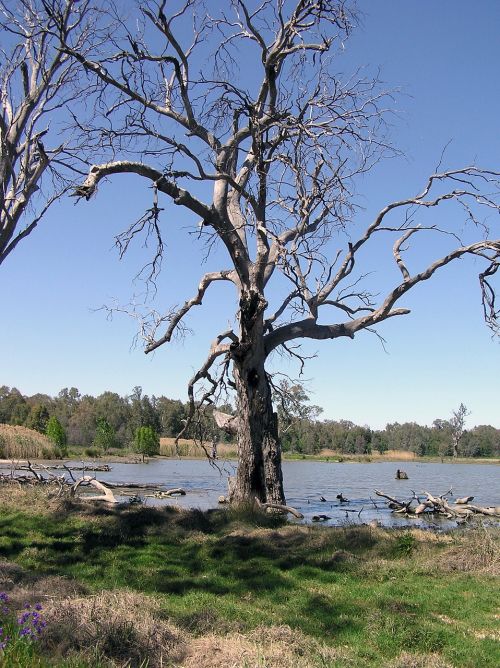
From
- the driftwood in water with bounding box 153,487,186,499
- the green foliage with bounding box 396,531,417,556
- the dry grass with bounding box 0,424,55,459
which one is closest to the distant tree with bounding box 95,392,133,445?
the dry grass with bounding box 0,424,55,459

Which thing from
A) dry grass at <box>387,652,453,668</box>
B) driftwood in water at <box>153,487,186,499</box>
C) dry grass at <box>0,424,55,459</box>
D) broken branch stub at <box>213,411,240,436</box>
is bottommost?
driftwood in water at <box>153,487,186,499</box>

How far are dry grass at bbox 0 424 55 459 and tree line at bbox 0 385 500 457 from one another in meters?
16.6

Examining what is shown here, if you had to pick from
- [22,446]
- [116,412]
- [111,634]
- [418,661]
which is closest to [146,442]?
[22,446]

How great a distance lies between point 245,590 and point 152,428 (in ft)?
201

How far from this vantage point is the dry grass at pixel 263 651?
4.84m

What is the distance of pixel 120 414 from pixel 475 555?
100 m

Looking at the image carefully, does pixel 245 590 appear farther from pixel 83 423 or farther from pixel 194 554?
pixel 83 423

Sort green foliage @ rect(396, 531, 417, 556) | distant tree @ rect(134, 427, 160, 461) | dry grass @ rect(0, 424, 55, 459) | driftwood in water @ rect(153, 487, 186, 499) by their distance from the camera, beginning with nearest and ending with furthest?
green foliage @ rect(396, 531, 417, 556) < driftwood in water @ rect(153, 487, 186, 499) < dry grass @ rect(0, 424, 55, 459) < distant tree @ rect(134, 427, 160, 461)

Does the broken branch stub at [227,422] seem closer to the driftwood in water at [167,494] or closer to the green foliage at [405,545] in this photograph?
the green foliage at [405,545]

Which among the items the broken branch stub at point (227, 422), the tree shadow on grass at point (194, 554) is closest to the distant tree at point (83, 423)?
the broken branch stub at point (227, 422)

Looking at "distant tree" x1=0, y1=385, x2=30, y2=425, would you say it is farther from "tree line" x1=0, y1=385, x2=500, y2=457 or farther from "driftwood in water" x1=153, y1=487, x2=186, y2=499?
"driftwood in water" x1=153, y1=487, x2=186, y2=499

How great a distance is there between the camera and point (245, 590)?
762 centimetres

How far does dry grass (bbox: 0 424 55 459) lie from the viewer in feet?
127

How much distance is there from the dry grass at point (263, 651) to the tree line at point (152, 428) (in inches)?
2176
